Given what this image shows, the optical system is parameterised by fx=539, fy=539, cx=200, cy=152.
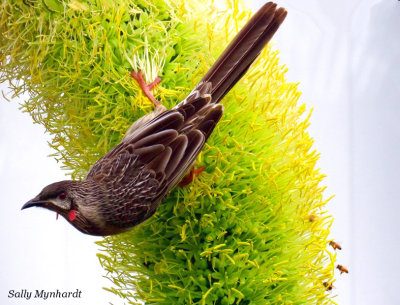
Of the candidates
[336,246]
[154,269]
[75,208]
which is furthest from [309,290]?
[75,208]

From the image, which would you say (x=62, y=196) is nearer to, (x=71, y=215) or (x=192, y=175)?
(x=71, y=215)

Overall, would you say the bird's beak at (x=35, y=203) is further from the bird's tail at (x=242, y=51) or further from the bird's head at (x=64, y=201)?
the bird's tail at (x=242, y=51)

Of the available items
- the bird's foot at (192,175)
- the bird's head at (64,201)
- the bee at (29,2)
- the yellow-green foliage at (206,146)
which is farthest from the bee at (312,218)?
the bee at (29,2)

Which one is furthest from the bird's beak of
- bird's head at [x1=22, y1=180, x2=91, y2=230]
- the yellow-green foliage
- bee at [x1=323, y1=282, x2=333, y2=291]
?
bee at [x1=323, y1=282, x2=333, y2=291]

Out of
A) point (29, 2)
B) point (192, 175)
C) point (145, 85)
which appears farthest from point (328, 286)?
point (29, 2)

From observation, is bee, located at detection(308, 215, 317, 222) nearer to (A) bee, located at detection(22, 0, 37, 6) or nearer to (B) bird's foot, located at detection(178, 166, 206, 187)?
(B) bird's foot, located at detection(178, 166, 206, 187)

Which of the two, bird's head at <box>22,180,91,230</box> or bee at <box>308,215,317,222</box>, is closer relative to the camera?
bird's head at <box>22,180,91,230</box>
